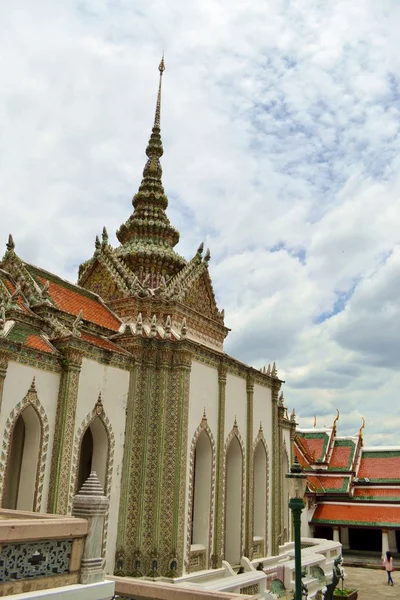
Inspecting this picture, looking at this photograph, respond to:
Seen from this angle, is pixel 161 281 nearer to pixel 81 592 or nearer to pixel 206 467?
pixel 206 467

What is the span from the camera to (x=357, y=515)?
27.2 metres

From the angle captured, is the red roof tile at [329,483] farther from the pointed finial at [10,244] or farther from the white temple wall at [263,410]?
the pointed finial at [10,244]

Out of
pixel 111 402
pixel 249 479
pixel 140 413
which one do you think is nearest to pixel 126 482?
pixel 140 413

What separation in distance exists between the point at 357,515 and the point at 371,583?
16.7 ft

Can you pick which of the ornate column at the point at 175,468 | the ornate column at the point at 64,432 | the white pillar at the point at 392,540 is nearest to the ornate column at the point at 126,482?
the ornate column at the point at 175,468

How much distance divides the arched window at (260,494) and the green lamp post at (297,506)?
358 inches

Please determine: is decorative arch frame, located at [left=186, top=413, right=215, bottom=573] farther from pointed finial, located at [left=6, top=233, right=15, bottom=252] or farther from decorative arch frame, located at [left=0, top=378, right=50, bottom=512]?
pointed finial, located at [left=6, top=233, right=15, bottom=252]

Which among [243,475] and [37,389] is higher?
[37,389]

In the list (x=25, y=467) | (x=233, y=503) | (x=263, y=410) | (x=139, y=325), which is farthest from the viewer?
(x=263, y=410)

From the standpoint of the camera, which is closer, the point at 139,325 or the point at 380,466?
the point at 139,325

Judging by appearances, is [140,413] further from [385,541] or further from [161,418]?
[385,541]

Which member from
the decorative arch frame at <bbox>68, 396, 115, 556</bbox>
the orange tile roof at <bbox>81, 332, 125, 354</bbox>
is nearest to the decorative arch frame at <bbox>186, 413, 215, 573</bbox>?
the decorative arch frame at <bbox>68, 396, 115, 556</bbox>

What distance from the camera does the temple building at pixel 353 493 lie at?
26.8 m

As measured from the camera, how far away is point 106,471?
13.4 metres
